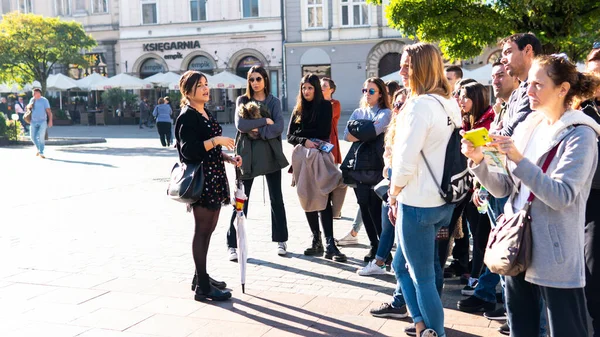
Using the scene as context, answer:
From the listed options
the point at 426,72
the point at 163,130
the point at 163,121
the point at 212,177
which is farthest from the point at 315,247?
the point at 163,121

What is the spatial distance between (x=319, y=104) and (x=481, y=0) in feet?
17.3

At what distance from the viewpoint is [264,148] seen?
686cm

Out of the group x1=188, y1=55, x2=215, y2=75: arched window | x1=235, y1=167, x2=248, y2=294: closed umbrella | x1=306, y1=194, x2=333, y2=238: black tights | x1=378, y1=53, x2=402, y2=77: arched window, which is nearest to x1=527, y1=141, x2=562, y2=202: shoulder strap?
x1=235, y1=167, x2=248, y2=294: closed umbrella

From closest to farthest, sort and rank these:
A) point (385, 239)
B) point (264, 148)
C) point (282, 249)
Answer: point (385, 239)
point (264, 148)
point (282, 249)

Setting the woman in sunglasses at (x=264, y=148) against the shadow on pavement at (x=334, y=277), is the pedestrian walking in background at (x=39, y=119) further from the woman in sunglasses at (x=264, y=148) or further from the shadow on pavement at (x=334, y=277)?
the shadow on pavement at (x=334, y=277)

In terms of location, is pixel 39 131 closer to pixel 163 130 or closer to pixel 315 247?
pixel 163 130

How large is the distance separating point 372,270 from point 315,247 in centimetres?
103

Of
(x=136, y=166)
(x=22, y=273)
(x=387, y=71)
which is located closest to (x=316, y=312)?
(x=22, y=273)

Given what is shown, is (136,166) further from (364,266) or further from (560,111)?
(560,111)

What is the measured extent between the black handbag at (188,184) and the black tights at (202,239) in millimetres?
158

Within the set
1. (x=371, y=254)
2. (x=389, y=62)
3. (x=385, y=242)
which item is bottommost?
(x=371, y=254)

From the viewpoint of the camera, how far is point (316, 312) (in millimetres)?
5234

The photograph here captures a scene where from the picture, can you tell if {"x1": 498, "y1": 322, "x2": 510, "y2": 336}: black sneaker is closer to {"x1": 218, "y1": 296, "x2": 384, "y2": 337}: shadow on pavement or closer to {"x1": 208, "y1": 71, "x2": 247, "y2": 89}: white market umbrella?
{"x1": 218, "y1": 296, "x2": 384, "y2": 337}: shadow on pavement

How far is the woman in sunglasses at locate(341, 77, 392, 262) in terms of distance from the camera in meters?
6.27
